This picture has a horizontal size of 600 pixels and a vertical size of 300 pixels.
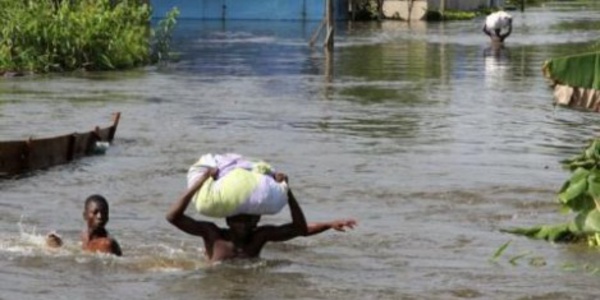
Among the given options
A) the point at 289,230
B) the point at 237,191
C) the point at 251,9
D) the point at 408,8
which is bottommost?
the point at 408,8

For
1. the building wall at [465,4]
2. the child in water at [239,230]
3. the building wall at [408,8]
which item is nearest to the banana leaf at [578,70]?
the child in water at [239,230]

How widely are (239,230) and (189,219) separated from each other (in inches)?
13.9

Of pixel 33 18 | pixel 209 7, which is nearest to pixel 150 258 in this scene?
pixel 33 18

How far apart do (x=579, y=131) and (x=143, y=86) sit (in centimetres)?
988

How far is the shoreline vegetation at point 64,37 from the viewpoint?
29125 millimetres

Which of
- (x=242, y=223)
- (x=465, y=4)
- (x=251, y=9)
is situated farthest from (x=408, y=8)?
(x=242, y=223)

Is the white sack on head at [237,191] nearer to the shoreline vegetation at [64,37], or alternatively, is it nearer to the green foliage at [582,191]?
A: the green foliage at [582,191]

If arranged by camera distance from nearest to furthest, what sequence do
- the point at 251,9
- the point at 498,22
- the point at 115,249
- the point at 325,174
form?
the point at 115,249 → the point at 325,174 → the point at 498,22 → the point at 251,9

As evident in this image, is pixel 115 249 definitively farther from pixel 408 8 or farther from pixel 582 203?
pixel 408 8

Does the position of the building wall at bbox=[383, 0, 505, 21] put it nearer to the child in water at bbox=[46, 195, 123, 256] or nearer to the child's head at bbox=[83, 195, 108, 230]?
the child in water at bbox=[46, 195, 123, 256]

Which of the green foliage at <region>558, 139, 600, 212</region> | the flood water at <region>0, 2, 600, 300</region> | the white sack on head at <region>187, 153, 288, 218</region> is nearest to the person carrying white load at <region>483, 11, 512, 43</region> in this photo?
the flood water at <region>0, 2, 600, 300</region>

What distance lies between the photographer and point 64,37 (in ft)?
96.9

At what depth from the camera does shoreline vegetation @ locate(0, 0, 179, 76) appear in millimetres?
29125

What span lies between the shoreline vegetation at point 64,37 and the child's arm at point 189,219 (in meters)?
19.6
